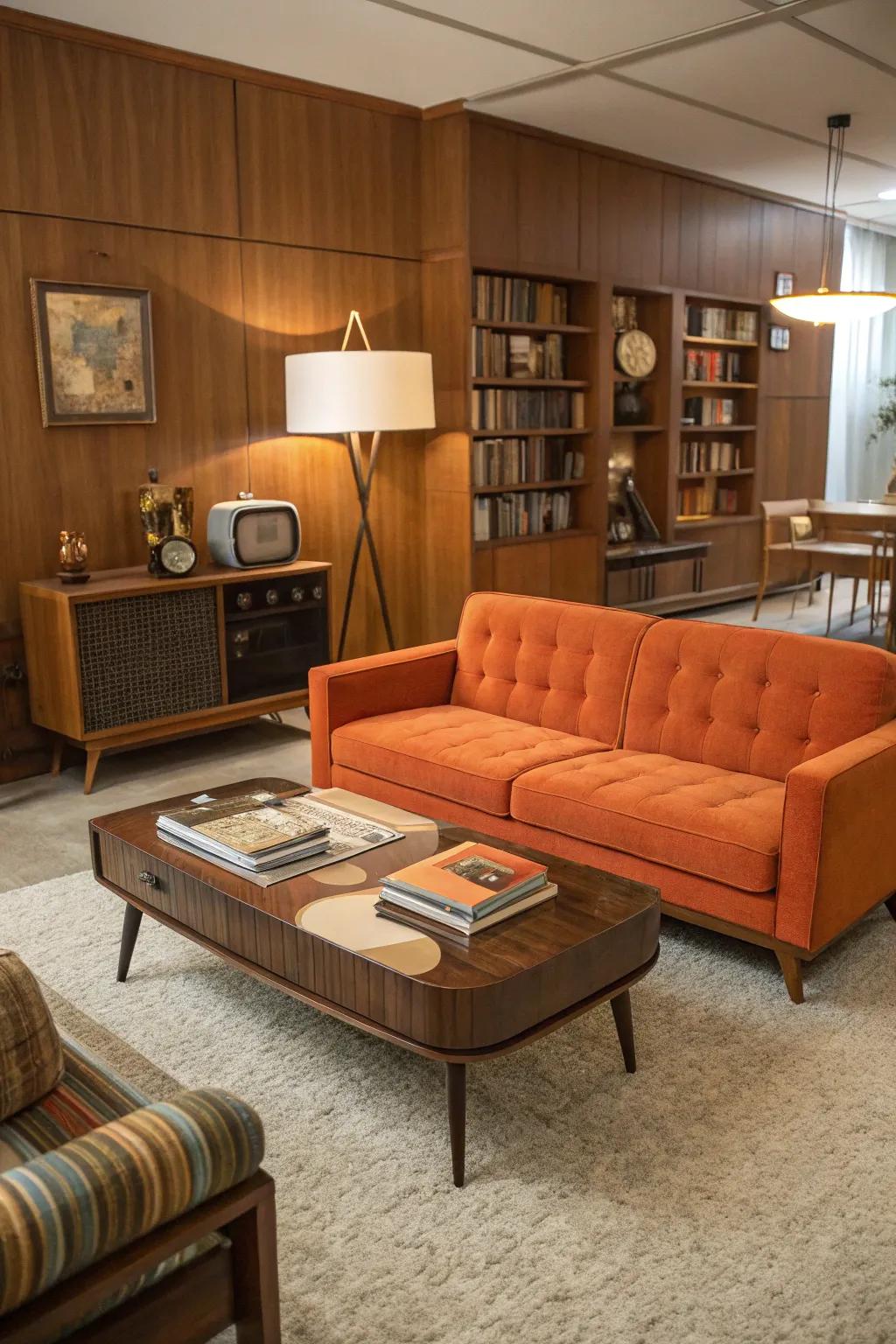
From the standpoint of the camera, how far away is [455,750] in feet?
11.0

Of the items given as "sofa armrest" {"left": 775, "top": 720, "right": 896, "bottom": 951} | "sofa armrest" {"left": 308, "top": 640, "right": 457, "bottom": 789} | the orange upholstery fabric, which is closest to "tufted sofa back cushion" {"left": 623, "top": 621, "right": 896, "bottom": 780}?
"sofa armrest" {"left": 775, "top": 720, "right": 896, "bottom": 951}

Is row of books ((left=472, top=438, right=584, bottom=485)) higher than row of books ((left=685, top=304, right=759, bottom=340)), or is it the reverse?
row of books ((left=685, top=304, right=759, bottom=340))

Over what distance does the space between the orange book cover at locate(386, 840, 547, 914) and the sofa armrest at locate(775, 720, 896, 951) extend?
2.02 ft

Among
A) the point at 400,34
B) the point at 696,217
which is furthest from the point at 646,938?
the point at 696,217

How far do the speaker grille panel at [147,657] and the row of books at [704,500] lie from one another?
438 centimetres

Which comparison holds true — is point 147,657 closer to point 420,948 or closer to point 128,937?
point 128,937

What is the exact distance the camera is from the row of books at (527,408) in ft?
19.3

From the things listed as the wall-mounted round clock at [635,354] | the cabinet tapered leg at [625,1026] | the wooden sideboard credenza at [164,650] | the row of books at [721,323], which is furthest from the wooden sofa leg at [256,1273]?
the row of books at [721,323]

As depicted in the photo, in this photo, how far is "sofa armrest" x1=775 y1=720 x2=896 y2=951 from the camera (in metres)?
2.51

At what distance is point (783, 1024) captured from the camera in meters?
2.55

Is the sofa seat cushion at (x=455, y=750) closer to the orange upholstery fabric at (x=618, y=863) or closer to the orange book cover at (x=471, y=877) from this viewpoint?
the orange upholstery fabric at (x=618, y=863)

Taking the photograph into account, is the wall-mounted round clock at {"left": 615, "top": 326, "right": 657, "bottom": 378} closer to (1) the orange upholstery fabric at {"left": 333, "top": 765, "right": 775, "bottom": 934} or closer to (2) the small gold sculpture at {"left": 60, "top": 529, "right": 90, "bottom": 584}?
(2) the small gold sculpture at {"left": 60, "top": 529, "right": 90, "bottom": 584}

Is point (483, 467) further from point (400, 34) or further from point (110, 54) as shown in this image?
point (110, 54)

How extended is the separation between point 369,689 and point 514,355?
300 cm
